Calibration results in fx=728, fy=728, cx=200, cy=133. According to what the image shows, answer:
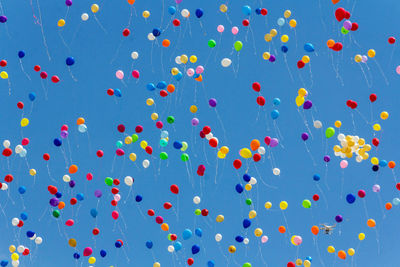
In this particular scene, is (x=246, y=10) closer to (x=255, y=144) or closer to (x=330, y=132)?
(x=255, y=144)

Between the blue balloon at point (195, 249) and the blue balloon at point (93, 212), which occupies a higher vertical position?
the blue balloon at point (93, 212)

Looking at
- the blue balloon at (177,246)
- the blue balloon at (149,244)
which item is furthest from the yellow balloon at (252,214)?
the blue balloon at (149,244)

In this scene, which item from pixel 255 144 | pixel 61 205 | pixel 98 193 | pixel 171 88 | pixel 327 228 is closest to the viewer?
pixel 255 144

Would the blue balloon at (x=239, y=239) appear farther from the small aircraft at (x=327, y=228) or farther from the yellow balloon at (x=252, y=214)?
the small aircraft at (x=327, y=228)

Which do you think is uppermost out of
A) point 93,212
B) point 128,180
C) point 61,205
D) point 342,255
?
point 128,180

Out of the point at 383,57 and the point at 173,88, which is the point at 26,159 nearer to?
the point at 173,88

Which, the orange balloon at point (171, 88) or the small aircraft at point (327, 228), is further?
the small aircraft at point (327, 228)

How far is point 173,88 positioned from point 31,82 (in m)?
3.50

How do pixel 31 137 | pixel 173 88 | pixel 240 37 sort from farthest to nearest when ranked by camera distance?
pixel 31 137, pixel 240 37, pixel 173 88

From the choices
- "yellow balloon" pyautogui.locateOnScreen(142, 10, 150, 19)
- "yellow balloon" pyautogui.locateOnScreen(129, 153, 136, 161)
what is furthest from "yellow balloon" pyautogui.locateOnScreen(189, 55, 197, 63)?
"yellow balloon" pyautogui.locateOnScreen(129, 153, 136, 161)

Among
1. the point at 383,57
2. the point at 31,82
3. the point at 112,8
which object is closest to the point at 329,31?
the point at 383,57

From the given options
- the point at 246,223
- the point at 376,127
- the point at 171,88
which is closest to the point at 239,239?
the point at 246,223

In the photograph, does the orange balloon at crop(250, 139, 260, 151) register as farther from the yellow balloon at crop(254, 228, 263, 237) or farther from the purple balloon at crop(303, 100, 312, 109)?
the yellow balloon at crop(254, 228, 263, 237)

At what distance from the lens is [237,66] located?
14.9 metres
